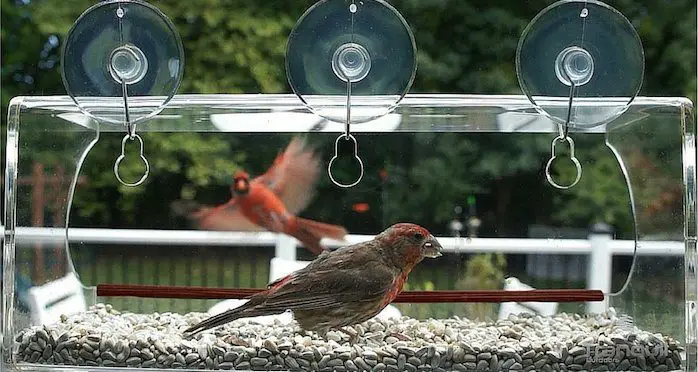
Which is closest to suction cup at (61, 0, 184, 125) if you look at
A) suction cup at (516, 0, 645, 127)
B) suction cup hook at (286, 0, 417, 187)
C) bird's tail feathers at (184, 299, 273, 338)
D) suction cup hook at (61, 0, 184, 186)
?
suction cup hook at (61, 0, 184, 186)

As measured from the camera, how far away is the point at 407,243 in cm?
117

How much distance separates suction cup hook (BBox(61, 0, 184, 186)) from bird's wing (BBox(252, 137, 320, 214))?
0.19 meters

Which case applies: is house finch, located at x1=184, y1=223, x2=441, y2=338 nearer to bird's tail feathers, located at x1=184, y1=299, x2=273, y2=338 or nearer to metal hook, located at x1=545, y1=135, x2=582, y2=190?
bird's tail feathers, located at x1=184, y1=299, x2=273, y2=338

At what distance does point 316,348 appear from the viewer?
110 centimetres

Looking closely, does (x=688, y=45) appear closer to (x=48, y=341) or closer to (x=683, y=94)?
(x=683, y=94)

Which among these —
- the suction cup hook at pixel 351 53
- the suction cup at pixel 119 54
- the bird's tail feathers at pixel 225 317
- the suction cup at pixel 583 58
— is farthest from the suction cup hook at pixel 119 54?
the suction cup at pixel 583 58

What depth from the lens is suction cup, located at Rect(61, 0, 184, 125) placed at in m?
1.12

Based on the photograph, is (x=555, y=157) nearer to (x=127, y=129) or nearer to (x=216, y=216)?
(x=216, y=216)

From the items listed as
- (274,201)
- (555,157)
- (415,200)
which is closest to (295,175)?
(274,201)

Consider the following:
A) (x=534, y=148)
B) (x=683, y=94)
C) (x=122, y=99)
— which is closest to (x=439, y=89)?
(x=683, y=94)

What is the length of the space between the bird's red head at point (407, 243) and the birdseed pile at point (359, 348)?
81 millimetres

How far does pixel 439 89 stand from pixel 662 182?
180 cm

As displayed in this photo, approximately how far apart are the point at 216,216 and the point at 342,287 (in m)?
0.24

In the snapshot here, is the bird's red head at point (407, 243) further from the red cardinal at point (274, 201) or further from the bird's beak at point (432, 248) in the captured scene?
the red cardinal at point (274, 201)
